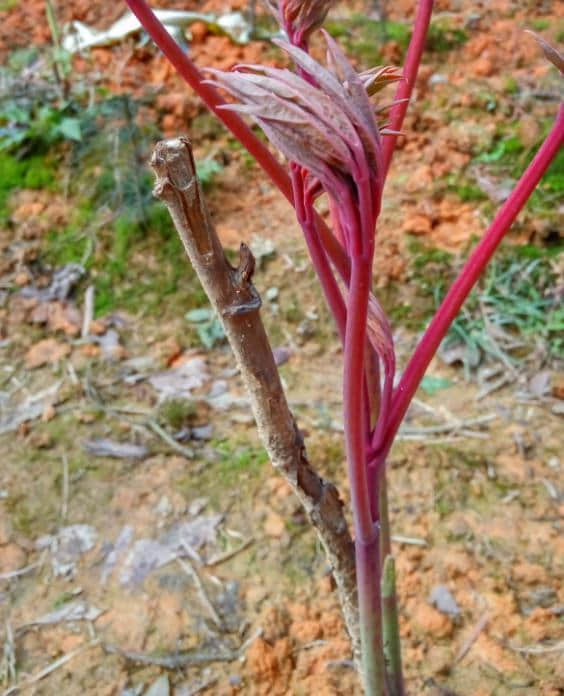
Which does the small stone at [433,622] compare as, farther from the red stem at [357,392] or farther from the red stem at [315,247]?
the red stem at [315,247]

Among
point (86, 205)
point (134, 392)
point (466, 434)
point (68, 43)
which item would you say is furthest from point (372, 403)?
point (68, 43)

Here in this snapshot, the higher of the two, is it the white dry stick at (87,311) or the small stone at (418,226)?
the white dry stick at (87,311)

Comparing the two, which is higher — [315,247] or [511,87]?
[315,247]

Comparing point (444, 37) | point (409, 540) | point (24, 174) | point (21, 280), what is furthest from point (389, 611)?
point (444, 37)

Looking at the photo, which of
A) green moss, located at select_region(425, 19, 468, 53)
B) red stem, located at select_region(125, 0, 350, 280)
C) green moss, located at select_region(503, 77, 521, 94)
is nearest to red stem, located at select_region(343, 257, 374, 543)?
red stem, located at select_region(125, 0, 350, 280)

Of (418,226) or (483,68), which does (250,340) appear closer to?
(418,226)

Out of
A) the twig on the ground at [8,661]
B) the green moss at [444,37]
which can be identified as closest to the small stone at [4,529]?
the twig on the ground at [8,661]
